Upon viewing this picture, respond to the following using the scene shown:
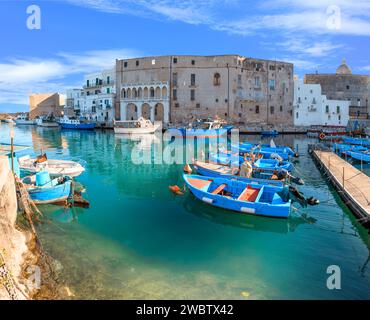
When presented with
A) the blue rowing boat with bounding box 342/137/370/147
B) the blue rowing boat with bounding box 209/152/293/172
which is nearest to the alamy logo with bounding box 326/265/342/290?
the blue rowing boat with bounding box 209/152/293/172

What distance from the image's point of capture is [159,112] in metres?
58.3

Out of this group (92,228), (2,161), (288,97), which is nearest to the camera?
(2,161)

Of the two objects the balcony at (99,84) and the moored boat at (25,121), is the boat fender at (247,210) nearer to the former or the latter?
the balcony at (99,84)

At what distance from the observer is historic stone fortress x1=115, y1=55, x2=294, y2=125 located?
55.6 meters

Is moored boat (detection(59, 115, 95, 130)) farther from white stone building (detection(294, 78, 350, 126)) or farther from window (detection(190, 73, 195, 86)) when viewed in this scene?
white stone building (detection(294, 78, 350, 126))

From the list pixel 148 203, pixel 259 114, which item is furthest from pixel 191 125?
pixel 148 203

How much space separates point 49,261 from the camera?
8594 millimetres

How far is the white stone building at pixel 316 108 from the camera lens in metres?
57.6

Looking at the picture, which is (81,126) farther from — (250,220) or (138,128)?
(250,220)

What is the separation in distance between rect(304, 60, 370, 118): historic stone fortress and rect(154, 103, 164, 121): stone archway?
33.7 m

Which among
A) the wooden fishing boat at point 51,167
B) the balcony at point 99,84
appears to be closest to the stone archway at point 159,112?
the balcony at point 99,84

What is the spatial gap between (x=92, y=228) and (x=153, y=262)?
11.1 feet

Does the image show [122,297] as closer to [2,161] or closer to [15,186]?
[2,161]

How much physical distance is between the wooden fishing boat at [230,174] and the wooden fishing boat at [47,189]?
25.6ft
